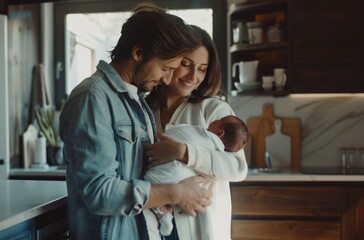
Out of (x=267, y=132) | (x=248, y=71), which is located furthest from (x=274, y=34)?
(x=267, y=132)

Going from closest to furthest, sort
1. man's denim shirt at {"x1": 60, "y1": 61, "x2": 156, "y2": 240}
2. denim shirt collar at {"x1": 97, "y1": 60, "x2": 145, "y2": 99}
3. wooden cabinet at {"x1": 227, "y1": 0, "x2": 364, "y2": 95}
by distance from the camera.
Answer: man's denim shirt at {"x1": 60, "y1": 61, "x2": 156, "y2": 240}, denim shirt collar at {"x1": 97, "y1": 60, "x2": 145, "y2": 99}, wooden cabinet at {"x1": 227, "y1": 0, "x2": 364, "y2": 95}

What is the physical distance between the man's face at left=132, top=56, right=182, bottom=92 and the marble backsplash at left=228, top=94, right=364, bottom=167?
2217mm

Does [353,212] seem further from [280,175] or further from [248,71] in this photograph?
[248,71]

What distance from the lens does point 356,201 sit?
8.95 ft

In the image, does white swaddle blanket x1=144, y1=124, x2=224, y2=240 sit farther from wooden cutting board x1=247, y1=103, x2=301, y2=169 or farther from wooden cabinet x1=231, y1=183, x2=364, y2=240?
wooden cutting board x1=247, y1=103, x2=301, y2=169

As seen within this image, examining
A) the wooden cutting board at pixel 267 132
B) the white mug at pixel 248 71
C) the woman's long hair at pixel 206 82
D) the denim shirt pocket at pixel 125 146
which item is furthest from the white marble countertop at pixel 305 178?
the denim shirt pocket at pixel 125 146

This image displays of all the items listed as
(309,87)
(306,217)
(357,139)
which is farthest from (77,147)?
(357,139)

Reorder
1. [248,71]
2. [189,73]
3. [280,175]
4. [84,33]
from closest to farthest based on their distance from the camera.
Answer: [189,73], [280,175], [248,71], [84,33]

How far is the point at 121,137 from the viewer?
121cm

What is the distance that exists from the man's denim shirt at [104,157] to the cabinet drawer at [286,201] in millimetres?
1589

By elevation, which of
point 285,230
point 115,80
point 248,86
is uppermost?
point 248,86

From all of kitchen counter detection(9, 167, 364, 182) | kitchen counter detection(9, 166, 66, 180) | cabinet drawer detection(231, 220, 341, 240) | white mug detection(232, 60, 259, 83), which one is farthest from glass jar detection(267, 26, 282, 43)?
kitchen counter detection(9, 166, 66, 180)

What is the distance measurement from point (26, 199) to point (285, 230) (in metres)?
1.70

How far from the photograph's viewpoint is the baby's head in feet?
5.02
